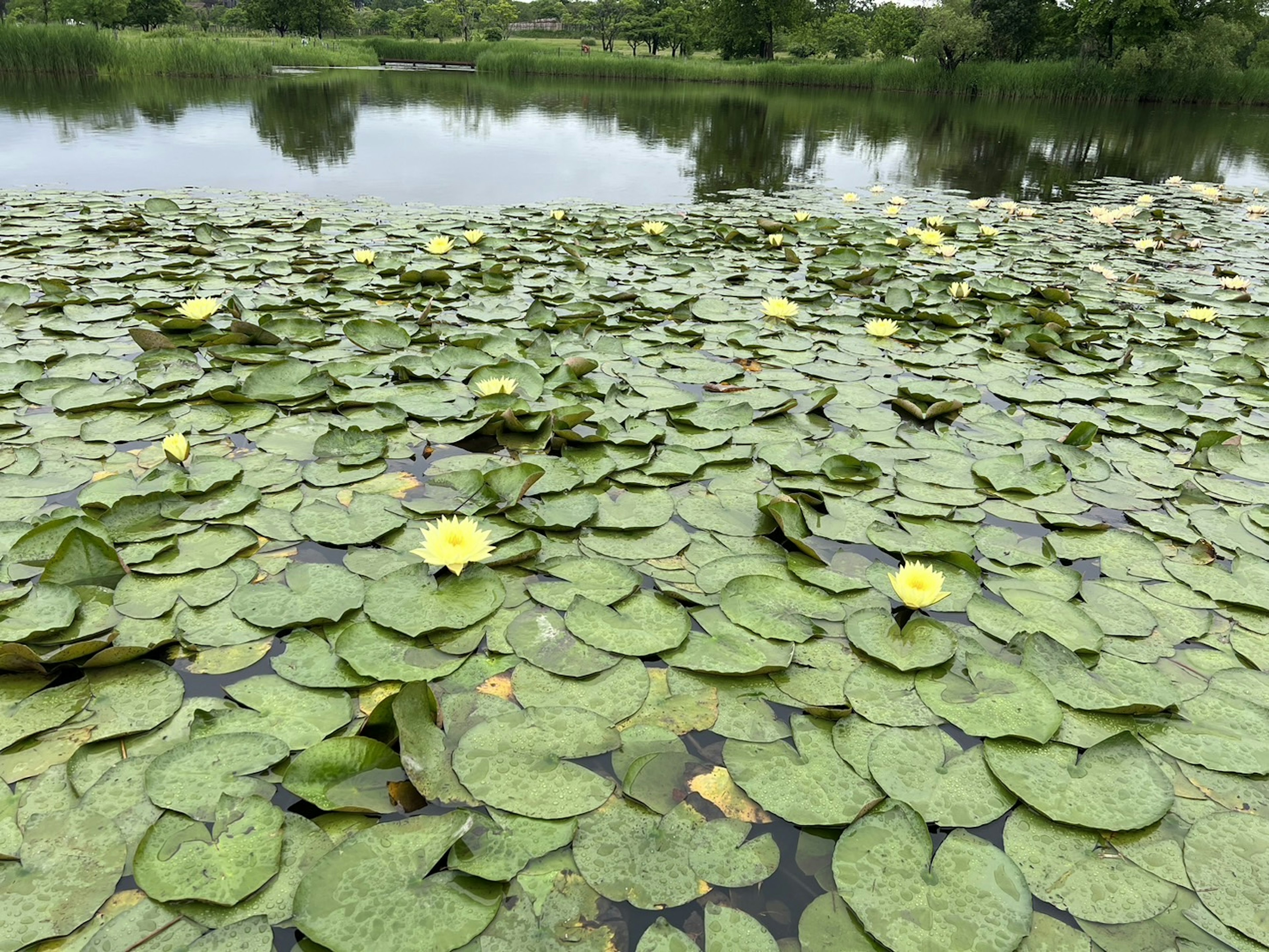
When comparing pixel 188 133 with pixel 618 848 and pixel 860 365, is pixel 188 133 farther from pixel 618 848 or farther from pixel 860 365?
pixel 618 848

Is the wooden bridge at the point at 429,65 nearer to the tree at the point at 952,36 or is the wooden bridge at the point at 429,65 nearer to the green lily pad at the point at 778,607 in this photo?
the tree at the point at 952,36

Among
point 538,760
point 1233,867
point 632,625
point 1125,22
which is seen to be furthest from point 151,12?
point 1233,867

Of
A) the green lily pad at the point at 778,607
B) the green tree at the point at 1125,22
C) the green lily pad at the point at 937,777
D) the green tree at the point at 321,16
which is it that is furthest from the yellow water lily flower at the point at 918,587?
the green tree at the point at 321,16

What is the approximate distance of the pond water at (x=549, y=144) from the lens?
7559mm

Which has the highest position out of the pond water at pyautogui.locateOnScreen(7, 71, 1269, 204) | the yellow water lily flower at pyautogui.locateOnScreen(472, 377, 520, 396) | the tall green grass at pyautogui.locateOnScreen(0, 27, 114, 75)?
the tall green grass at pyautogui.locateOnScreen(0, 27, 114, 75)

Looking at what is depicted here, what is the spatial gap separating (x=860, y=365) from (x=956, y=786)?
218 cm

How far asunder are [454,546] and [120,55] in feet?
71.9

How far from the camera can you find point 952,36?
26.6 metres

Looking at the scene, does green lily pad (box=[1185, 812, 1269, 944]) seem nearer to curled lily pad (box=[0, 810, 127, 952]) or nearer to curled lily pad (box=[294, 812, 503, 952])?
curled lily pad (box=[294, 812, 503, 952])

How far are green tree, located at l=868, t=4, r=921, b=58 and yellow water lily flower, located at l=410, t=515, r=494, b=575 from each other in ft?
148

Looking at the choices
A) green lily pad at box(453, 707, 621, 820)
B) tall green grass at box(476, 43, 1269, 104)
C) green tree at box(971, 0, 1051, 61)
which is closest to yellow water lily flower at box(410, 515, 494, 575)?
green lily pad at box(453, 707, 621, 820)

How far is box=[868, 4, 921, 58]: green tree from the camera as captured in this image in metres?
39.4

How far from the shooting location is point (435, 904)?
1001mm

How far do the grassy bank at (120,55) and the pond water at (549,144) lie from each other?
2.14ft
